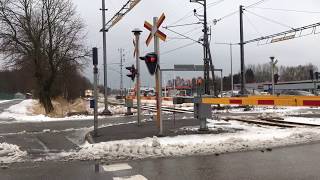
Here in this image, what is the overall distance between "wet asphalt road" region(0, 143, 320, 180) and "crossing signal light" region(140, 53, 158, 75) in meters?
4.50

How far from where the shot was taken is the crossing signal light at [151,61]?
14.9 metres

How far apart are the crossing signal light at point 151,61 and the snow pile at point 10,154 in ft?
14.6

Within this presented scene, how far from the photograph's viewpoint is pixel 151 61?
15.0 m

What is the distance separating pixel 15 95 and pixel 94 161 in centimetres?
13506

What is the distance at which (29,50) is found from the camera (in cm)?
4025

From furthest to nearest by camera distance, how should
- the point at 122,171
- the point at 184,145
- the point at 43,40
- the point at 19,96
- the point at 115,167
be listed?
1. the point at 19,96
2. the point at 43,40
3. the point at 184,145
4. the point at 115,167
5. the point at 122,171

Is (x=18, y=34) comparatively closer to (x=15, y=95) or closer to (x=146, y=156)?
(x=146, y=156)

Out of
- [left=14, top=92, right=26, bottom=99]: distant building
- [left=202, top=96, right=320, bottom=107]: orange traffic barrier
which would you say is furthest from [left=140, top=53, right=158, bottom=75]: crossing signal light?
[left=14, top=92, right=26, bottom=99]: distant building

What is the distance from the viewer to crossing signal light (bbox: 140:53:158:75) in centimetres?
1490

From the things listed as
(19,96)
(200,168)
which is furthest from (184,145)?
(19,96)

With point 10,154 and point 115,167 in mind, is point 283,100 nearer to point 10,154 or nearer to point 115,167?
point 115,167

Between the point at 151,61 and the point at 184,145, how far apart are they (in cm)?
333

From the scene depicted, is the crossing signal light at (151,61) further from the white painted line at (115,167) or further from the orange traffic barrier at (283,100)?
the white painted line at (115,167)

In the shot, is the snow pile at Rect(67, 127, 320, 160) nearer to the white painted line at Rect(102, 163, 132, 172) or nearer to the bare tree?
the white painted line at Rect(102, 163, 132, 172)
